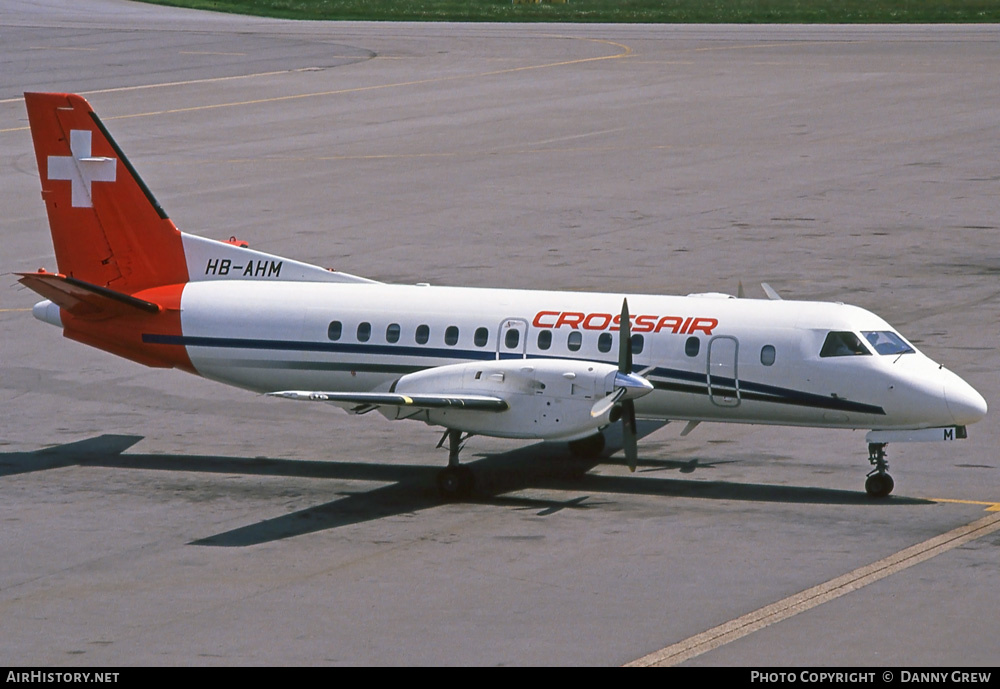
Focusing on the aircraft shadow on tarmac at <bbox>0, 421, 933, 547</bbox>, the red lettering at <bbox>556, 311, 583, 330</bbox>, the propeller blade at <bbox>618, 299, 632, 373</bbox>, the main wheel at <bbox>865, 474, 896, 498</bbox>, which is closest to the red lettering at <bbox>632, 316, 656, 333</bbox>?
the red lettering at <bbox>556, 311, 583, 330</bbox>

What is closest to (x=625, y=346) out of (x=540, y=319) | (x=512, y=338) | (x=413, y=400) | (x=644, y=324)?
(x=644, y=324)

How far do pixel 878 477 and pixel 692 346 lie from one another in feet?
12.3

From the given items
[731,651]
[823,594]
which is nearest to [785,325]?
[823,594]

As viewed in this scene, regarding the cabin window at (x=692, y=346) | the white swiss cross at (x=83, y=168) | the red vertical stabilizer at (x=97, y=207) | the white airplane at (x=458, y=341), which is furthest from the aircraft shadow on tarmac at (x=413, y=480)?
the white swiss cross at (x=83, y=168)

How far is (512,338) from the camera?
28.4 m

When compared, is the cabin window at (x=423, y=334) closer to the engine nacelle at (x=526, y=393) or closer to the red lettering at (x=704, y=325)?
the engine nacelle at (x=526, y=393)

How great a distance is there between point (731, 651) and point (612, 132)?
51.3 m

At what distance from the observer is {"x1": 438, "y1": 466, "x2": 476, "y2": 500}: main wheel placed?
88.6ft

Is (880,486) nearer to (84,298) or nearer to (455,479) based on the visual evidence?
(455,479)

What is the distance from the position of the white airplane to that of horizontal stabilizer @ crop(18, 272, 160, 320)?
1.5 inches

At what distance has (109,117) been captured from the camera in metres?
72.1

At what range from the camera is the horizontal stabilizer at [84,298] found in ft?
97.4

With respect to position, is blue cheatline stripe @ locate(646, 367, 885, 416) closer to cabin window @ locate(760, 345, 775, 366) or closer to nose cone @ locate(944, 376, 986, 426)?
cabin window @ locate(760, 345, 775, 366)

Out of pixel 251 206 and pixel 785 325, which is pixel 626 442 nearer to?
pixel 785 325
